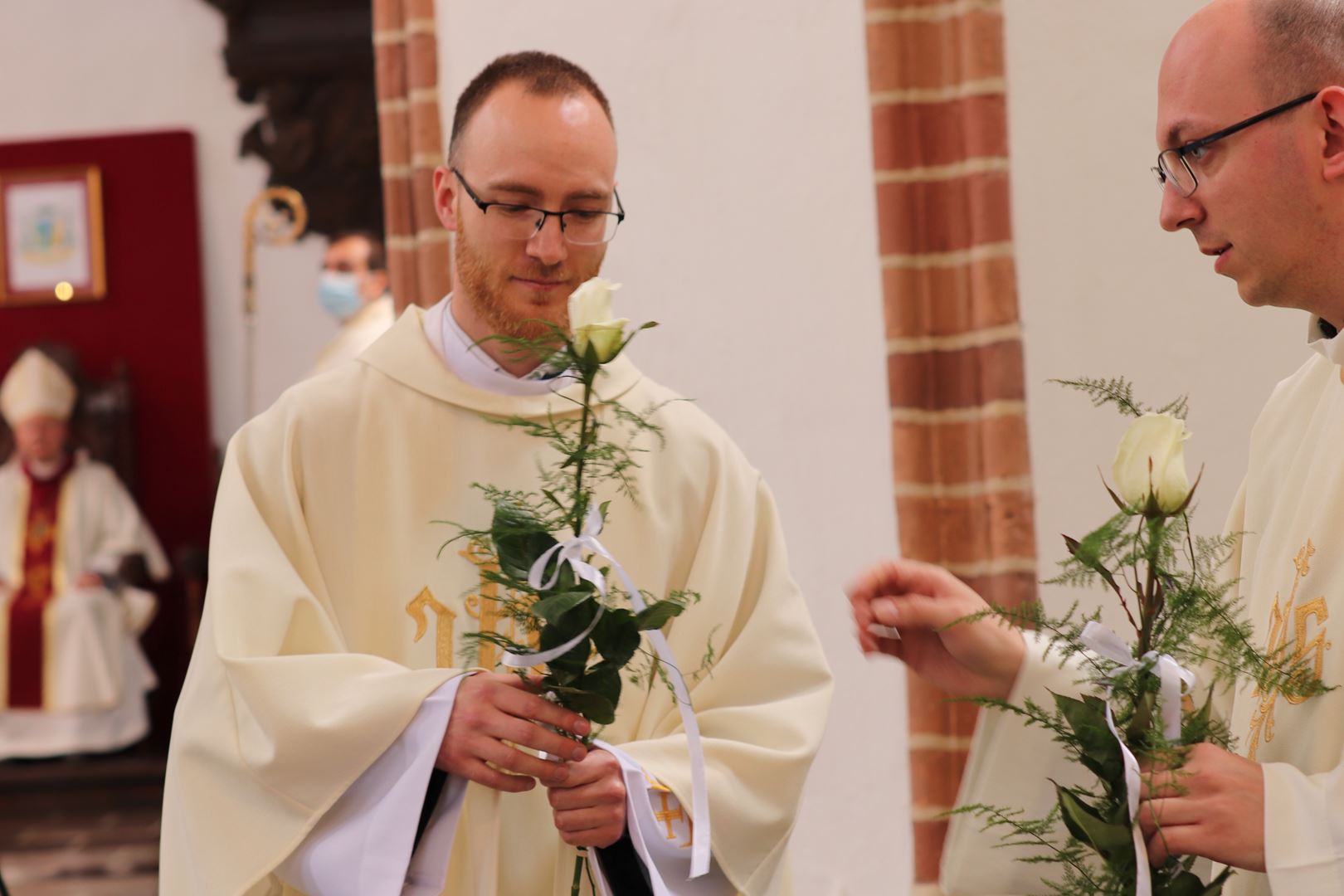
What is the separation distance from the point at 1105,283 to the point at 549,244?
7.12 feet

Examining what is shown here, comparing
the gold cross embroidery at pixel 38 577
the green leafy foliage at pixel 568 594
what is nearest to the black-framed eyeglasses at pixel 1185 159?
the green leafy foliage at pixel 568 594

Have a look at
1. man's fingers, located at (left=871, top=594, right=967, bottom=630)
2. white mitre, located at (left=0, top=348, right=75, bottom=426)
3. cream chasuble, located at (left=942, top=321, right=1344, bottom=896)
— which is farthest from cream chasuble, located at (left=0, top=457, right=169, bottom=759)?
man's fingers, located at (left=871, top=594, right=967, bottom=630)

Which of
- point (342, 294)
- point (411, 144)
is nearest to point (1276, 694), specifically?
point (411, 144)

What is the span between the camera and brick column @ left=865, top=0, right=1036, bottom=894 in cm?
418

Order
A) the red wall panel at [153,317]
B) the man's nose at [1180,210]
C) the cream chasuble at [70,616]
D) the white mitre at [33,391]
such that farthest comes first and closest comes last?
the red wall panel at [153,317]
the white mitre at [33,391]
the cream chasuble at [70,616]
the man's nose at [1180,210]

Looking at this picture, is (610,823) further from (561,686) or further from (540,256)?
(540,256)

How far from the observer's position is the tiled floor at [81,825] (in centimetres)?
680

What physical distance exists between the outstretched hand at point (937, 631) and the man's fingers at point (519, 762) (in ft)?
1.44

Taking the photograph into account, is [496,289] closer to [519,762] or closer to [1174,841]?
[519,762]

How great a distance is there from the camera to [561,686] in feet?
6.52

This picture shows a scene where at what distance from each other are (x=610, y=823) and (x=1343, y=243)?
1.19 m

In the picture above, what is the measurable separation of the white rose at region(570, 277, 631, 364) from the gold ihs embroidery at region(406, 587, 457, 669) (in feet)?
2.44

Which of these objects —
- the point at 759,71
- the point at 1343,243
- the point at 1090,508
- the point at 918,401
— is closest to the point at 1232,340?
the point at 1090,508

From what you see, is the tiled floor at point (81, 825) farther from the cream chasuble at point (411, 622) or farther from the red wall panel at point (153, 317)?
the cream chasuble at point (411, 622)
